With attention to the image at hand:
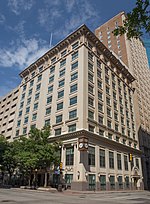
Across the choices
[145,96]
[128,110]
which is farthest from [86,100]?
[145,96]

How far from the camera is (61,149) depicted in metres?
34.0

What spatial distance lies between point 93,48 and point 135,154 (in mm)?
28119

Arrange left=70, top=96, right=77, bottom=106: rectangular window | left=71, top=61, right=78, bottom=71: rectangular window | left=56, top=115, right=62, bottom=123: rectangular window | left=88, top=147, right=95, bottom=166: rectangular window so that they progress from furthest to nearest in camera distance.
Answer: left=71, top=61, right=78, bottom=71: rectangular window, left=56, top=115, right=62, bottom=123: rectangular window, left=70, top=96, right=77, bottom=106: rectangular window, left=88, top=147, right=95, bottom=166: rectangular window

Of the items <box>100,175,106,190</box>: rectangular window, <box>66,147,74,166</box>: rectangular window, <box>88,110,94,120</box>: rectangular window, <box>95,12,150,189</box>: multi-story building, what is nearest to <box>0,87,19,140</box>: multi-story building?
<box>66,147,74,166</box>: rectangular window

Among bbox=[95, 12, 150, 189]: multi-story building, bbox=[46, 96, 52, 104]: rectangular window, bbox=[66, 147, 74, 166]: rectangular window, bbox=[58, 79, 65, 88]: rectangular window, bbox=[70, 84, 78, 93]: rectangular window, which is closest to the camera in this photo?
bbox=[66, 147, 74, 166]: rectangular window

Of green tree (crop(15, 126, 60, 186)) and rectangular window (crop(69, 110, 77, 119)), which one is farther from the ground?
rectangular window (crop(69, 110, 77, 119))

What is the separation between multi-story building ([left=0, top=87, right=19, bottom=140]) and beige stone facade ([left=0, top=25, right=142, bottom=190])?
8053 mm

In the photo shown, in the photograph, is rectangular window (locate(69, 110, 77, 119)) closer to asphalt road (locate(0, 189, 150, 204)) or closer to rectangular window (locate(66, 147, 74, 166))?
rectangular window (locate(66, 147, 74, 166))

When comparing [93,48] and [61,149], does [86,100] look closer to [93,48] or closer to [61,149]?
[61,149]

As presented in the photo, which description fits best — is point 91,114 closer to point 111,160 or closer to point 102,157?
point 102,157

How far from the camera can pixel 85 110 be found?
110ft

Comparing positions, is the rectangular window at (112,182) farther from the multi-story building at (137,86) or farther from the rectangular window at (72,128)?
the multi-story building at (137,86)

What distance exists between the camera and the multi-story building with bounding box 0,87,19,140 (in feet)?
191

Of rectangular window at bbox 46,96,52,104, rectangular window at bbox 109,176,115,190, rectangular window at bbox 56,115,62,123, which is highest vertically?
rectangular window at bbox 46,96,52,104
